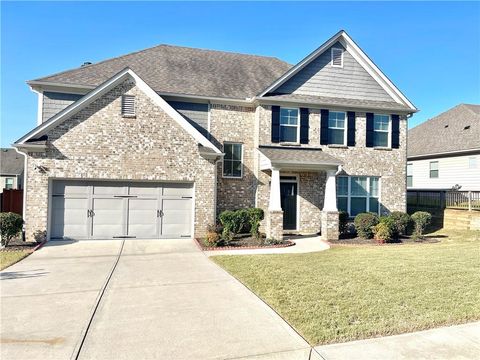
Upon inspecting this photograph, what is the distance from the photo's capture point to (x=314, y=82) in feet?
55.2

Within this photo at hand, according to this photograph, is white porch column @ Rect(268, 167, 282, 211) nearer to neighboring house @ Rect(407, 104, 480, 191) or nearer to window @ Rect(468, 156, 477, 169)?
neighboring house @ Rect(407, 104, 480, 191)

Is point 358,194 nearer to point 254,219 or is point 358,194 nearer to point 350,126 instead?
point 350,126

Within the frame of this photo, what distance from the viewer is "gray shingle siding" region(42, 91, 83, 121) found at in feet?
47.2

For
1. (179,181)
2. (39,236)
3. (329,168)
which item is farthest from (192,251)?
(329,168)

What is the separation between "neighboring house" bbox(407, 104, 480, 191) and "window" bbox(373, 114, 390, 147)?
738cm

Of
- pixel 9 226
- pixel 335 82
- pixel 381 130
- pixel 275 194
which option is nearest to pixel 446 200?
pixel 381 130

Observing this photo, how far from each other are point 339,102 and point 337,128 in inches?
49.5

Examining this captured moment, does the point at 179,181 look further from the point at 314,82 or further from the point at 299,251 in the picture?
the point at 314,82

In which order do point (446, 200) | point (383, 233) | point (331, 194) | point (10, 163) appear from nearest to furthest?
1. point (383, 233)
2. point (331, 194)
3. point (446, 200)
4. point (10, 163)

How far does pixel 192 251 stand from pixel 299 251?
3719mm

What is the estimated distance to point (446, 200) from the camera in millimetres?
18812

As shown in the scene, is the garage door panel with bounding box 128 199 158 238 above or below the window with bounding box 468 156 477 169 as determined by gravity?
below

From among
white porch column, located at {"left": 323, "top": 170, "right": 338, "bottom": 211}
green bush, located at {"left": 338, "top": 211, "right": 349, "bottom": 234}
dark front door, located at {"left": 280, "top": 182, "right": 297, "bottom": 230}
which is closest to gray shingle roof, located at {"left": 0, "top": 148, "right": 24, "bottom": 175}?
dark front door, located at {"left": 280, "top": 182, "right": 297, "bottom": 230}

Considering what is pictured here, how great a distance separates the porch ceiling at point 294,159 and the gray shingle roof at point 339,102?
7.58ft
